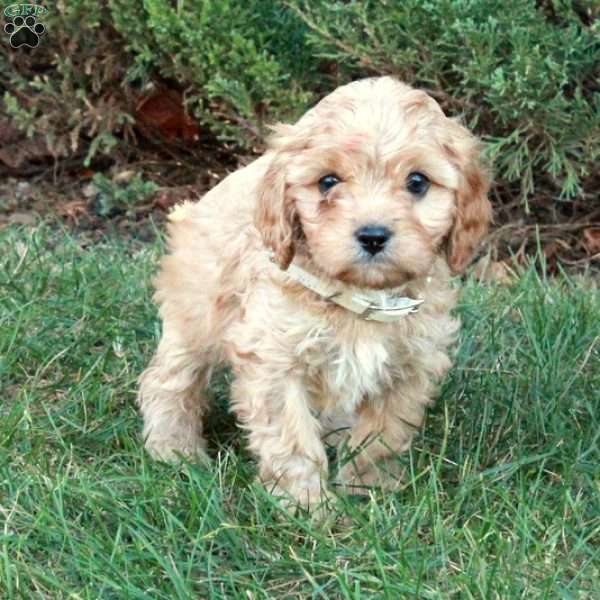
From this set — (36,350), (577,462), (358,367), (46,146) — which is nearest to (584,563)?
(577,462)

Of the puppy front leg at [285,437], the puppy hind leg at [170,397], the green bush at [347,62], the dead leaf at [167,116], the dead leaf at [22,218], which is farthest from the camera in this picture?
the dead leaf at [167,116]

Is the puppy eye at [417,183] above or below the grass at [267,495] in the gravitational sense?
above

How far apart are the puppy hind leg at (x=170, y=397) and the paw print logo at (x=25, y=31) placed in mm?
3213

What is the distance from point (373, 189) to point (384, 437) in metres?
0.95

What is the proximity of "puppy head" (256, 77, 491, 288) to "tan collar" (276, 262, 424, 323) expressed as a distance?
7cm

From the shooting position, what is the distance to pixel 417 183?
12.2 ft

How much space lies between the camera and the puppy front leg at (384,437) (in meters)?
4.13

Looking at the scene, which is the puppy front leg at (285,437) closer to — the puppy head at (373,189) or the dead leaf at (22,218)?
the puppy head at (373,189)

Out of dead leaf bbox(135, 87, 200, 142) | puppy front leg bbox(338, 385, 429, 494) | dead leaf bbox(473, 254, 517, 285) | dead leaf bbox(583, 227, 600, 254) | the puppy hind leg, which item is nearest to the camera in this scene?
puppy front leg bbox(338, 385, 429, 494)

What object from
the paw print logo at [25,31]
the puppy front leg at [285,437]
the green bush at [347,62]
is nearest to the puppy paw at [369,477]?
the puppy front leg at [285,437]

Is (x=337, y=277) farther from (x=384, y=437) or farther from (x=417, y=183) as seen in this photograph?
(x=384, y=437)

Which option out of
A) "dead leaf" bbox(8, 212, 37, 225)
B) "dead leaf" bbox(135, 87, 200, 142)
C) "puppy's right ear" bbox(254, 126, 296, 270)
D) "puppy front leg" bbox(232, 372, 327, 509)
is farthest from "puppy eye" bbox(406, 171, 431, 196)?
"dead leaf" bbox(8, 212, 37, 225)

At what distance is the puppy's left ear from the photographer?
3.80m

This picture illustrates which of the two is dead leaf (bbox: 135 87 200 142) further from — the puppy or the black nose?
the black nose
